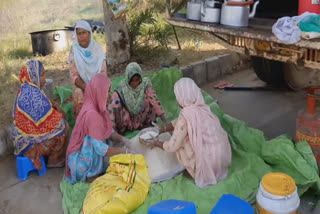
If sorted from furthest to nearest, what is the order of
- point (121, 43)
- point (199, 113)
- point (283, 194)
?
point (121, 43), point (199, 113), point (283, 194)

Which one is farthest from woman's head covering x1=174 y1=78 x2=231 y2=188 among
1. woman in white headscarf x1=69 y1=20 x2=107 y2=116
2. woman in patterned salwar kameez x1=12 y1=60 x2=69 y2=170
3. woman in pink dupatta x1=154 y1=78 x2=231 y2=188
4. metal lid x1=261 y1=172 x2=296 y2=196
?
woman in white headscarf x1=69 y1=20 x2=107 y2=116

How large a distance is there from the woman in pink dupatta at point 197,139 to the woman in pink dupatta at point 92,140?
51cm

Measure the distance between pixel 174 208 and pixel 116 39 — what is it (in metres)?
3.63

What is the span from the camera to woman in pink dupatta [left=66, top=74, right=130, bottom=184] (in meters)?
2.99

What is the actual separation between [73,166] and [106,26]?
290 cm

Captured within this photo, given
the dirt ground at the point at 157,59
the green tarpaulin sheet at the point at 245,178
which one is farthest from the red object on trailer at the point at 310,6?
the dirt ground at the point at 157,59

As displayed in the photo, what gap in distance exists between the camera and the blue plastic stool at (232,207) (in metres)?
2.35

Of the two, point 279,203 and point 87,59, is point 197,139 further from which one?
point 87,59

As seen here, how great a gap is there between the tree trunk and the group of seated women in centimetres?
123

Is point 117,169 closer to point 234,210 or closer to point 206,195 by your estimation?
point 206,195

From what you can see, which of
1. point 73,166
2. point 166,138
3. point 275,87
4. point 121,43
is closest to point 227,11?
point 166,138

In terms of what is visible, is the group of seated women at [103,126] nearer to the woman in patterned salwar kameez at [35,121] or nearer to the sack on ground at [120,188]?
the woman in patterned salwar kameez at [35,121]

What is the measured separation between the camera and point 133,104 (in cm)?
377

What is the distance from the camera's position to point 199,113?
110 inches
